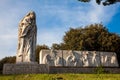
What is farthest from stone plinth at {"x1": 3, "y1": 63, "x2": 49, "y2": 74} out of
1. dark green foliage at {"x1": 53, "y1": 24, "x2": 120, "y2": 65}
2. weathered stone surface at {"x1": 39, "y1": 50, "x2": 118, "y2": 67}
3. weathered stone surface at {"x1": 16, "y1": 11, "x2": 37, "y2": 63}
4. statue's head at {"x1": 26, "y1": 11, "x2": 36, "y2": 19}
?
dark green foliage at {"x1": 53, "y1": 24, "x2": 120, "y2": 65}

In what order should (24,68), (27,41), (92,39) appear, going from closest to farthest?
(24,68) → (27,41) → (92,39)

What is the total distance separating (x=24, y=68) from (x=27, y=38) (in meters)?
2.47

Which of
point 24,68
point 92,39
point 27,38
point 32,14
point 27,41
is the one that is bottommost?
point 24,68

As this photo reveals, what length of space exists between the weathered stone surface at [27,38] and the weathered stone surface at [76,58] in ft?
26.1

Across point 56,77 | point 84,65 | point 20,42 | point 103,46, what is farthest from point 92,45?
point 56,77

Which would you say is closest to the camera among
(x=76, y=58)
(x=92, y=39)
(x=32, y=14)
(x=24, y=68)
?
(x=24, y=68)

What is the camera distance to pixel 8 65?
16.9 meters

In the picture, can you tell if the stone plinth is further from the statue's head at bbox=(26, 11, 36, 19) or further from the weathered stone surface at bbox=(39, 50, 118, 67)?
the weathered stone surface at bbox=(39, 50, 118, 67)

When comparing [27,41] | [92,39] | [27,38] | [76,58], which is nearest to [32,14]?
[27,38]

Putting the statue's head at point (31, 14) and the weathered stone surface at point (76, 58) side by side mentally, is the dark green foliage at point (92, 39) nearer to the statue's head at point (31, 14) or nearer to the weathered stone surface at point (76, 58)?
the weathered stone surface at point (76, 58)

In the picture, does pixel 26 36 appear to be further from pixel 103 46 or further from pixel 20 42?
pixel 103 46

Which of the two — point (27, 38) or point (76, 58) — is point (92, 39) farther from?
point (27, 38)

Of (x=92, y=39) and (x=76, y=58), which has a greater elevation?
(x=92, y=39)

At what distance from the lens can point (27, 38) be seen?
18.4 metres
